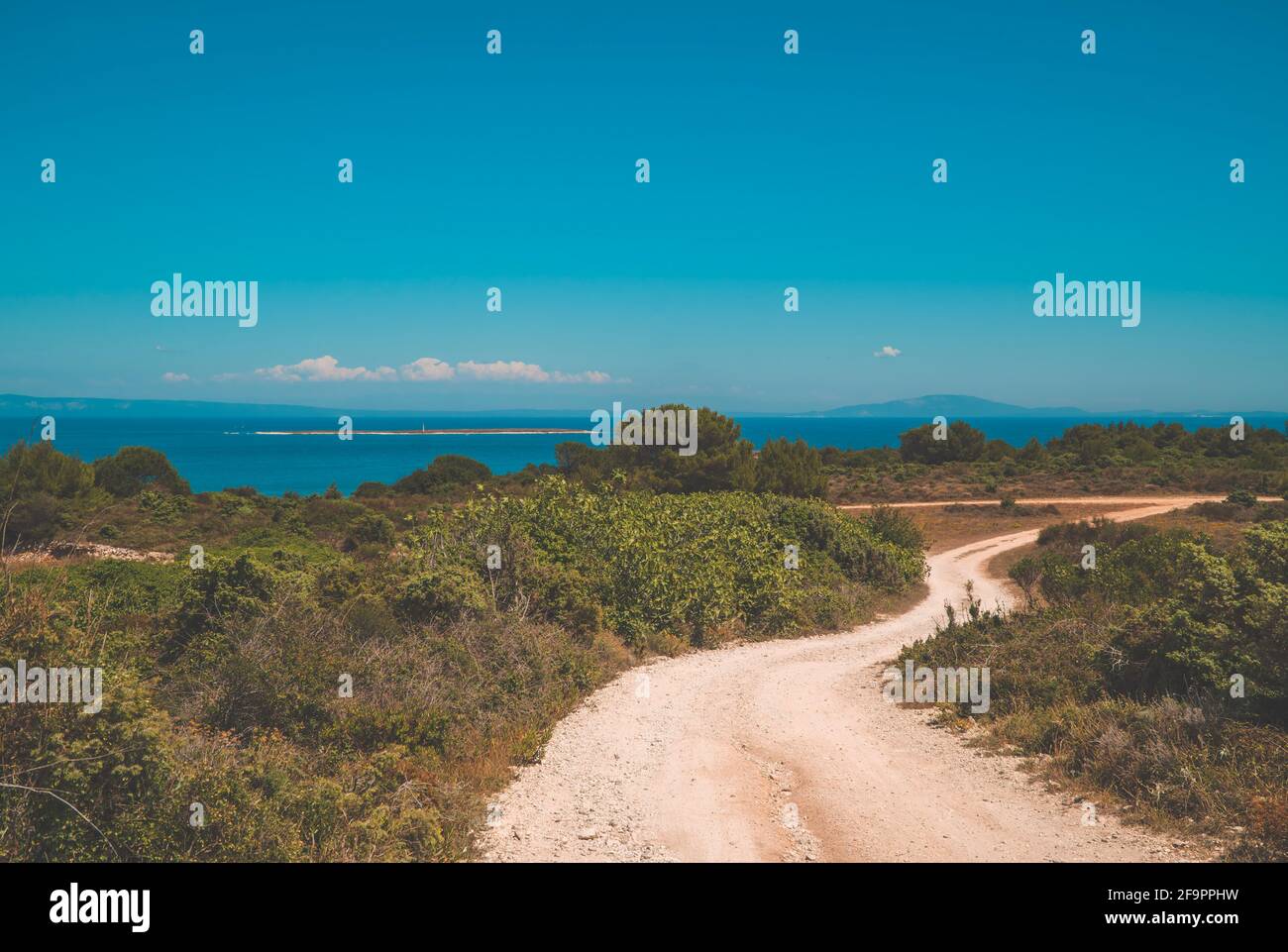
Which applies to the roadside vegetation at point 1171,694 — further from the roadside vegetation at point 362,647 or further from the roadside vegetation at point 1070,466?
the roadside vegetation at point 1070,466

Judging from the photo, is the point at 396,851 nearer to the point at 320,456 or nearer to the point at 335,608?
the point at 335,608

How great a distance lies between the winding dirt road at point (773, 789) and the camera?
7.32 meters

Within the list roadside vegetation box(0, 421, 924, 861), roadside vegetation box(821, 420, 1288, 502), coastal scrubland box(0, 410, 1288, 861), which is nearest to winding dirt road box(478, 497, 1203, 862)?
coastal scrubland box(0, 410, 1288, 861)

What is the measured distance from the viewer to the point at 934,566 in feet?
89.6

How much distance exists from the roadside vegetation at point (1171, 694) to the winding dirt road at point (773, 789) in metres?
0.60

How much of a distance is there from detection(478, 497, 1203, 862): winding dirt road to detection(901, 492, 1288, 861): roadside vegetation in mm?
598

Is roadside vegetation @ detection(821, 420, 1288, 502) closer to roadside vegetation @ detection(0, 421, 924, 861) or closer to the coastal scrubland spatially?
the coastal scrubland

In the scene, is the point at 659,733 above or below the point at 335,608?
below

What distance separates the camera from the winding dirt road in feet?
24.0

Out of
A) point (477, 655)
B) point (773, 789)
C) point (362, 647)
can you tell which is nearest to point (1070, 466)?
point (477, 655)

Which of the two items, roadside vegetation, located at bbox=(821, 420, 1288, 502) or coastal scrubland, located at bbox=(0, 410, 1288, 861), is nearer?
coastal scrubland, located at bbox=(0, 410, 1288, 861)

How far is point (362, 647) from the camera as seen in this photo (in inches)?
412
